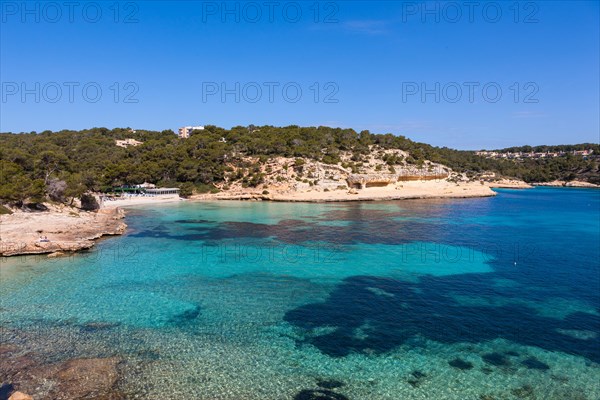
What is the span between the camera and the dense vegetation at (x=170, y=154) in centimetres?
4524

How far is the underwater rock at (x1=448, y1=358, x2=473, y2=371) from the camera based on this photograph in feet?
36.6

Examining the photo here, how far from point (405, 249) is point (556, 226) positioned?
22402 mm

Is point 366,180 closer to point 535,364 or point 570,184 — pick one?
point 535,364

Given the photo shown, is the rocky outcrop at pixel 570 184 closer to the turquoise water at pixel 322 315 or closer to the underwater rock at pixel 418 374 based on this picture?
the turquoise water at pixel 322 315

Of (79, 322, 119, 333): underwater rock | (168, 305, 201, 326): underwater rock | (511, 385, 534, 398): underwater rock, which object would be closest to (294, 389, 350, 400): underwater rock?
(511, 385, 534, 398): underwater rock

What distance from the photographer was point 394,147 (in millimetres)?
88188

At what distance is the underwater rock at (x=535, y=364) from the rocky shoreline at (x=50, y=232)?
83.8 feet

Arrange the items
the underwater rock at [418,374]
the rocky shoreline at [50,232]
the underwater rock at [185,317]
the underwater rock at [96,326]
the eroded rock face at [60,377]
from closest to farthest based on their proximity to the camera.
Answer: the eroded rock face at [60,377], the underwater rock at [418,374], the underwater rock at [96,326], the underwater rock at [185,317], the rocky shoreline at [50,232]

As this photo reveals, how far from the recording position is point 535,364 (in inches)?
447

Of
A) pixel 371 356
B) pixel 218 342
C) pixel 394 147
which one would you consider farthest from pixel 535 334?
pixel 394 147

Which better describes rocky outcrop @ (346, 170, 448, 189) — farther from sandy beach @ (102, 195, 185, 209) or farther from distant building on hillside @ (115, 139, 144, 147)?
distant building on hillside @ (115, 139, 144, 147)

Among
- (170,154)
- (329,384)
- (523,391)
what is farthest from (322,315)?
(170,154)

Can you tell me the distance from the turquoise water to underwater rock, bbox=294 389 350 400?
0.05 metres

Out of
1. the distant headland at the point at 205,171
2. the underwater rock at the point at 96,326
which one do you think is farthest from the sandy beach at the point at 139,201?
the underwater rock at the point at 96,326
